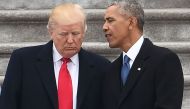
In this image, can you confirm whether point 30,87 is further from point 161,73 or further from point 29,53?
point 161,73

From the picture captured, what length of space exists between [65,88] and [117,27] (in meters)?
0.52

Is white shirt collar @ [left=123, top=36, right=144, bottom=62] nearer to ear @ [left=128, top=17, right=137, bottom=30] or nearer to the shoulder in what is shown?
ear @ [left=128, top=17, right=137, bottom=30]

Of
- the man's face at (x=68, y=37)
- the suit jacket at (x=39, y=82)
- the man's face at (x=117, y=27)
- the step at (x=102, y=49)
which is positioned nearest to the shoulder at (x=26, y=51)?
the suit jacket at (x=39, y=82)

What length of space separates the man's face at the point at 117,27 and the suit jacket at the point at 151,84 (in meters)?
0.14

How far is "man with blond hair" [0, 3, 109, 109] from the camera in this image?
13.1 feet

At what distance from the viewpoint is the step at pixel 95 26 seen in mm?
6227

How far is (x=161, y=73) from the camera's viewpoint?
12.5 ft

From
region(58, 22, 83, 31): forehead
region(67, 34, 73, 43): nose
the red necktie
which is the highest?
region(58, 22, 83, 31): forehead

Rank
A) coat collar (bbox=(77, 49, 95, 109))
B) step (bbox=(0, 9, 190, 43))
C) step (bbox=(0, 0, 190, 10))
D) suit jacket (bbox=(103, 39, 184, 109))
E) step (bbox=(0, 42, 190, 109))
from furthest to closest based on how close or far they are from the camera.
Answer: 1. step (bbox=(0, 0, 190, 10))
2. step (bbox=(0, 9, 190, 43))
3. step (bbox=(0, 42, 190, 109))
4. coat collar (bbox=(77, 49, 95, 109))
5. suit jacket (bbox=(103, 39, 184, 109))

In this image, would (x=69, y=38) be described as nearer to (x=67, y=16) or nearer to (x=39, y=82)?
(x=67, y=16)

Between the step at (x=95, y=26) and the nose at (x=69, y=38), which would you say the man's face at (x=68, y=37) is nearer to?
the nose at (x=69, y=38)

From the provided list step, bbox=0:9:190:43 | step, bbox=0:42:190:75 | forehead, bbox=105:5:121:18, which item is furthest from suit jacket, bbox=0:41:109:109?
step, bbox=0:9:190:43

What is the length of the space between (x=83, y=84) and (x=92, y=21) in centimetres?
224

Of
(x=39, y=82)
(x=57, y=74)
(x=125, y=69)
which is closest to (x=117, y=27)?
(x=125, y=69)
